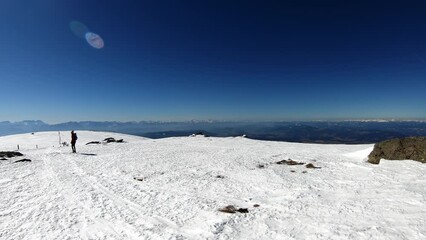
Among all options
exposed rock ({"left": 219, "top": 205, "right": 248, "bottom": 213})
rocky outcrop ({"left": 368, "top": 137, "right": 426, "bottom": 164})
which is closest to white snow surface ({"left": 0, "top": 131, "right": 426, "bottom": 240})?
exposed rock ({"left": 219, "top": 205, "right": 248, "bottom": 213})

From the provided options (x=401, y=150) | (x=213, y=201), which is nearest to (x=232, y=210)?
(x=213, y=201)

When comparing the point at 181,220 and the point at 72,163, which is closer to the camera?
the point at 181,220

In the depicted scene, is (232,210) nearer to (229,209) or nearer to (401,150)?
(229,209)

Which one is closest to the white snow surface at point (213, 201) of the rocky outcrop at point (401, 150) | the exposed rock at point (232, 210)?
the exposed rock at point (232, 210)

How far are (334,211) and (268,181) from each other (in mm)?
5648

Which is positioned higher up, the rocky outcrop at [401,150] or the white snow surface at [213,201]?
A: the rocky outcrop at [401,150]

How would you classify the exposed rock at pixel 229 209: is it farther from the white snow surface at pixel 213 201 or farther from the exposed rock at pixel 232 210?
the white snow surface at pixel 213 201

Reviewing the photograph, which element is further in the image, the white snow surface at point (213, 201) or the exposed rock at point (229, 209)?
the exposed rock at point (229, 209)

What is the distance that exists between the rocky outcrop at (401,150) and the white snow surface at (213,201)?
3.87 ft

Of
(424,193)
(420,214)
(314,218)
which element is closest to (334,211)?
(314,218)

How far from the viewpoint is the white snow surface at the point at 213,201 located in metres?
9.16

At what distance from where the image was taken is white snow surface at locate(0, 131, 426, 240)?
30.1 feet

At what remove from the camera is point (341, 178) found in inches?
650

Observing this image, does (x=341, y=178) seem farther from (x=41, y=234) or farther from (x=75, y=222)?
(x=41, y=234)
